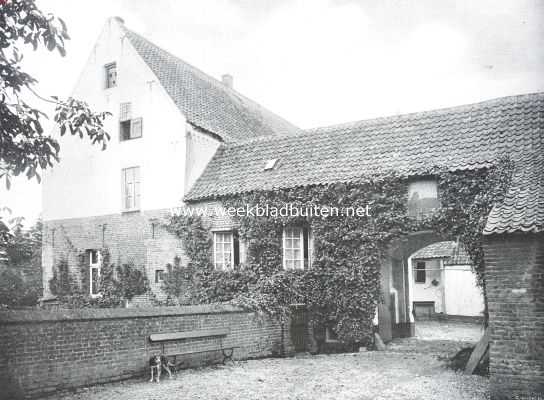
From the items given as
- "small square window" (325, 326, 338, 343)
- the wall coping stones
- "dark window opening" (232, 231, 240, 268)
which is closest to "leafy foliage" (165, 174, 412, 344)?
"small square window" (325, 326, 338, 343)

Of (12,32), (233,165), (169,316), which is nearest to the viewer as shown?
(12,32)

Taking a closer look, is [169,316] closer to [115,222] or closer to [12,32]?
[12,32]

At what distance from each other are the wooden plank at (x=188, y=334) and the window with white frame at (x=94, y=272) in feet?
29.0

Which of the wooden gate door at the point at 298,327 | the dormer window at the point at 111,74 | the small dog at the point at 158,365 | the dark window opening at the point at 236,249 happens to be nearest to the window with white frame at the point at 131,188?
the dormer window at the point at 111,74

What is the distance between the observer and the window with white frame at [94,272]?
19516 mm

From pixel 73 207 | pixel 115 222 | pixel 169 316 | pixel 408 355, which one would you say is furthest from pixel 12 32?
pixel 73 207

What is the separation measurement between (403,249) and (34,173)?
14.6 metres

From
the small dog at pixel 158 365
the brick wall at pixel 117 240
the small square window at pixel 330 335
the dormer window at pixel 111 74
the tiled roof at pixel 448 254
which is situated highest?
the dormer window at pixel 111 74

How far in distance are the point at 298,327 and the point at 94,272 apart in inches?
362

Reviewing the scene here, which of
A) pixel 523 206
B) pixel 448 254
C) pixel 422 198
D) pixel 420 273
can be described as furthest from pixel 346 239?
pixel 420 273

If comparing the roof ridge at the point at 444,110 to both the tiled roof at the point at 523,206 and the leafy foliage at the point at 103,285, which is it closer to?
the tiled roof at the point at 523,206

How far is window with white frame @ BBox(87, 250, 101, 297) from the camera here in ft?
64.0

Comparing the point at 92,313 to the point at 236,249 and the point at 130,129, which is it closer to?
the point at 236,249

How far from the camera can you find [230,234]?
1717 cm
